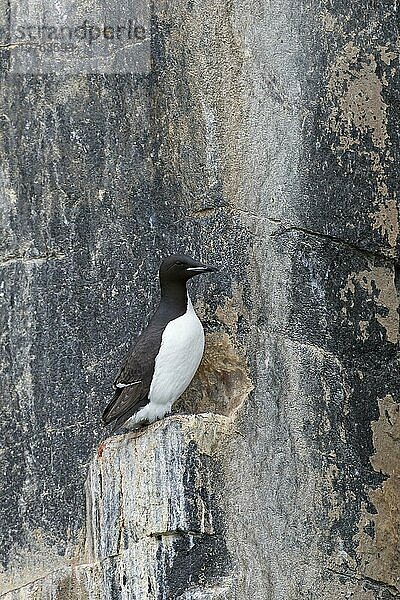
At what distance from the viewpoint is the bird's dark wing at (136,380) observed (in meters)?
6.12

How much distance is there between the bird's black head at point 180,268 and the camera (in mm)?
6180

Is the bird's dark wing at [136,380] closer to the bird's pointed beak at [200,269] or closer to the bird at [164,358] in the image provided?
the bird at [164,358]

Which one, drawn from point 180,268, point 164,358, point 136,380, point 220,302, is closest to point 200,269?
point 180,268

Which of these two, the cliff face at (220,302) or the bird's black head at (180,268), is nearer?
the cliff face at (220,302)

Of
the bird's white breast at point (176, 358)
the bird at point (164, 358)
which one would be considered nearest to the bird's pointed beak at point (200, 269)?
the bird at point (164, 358)

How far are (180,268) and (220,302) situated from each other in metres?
0.29

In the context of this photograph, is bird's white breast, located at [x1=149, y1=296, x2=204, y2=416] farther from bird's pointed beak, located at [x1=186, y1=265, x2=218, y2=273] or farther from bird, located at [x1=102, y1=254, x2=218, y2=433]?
bird's pointed beak, located at [x1=186, y1=265, x2=218, y2=273]

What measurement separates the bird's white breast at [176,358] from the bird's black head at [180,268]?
0.14 metres

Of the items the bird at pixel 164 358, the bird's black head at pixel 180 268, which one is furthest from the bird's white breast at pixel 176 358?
the bird's black head at pixel 180 268

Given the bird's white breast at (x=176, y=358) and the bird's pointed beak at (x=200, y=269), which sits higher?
the bird's pointed beak at (x=200, y=269)

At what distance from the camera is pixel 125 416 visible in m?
6.14

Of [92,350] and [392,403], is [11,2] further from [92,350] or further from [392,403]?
[392,403]

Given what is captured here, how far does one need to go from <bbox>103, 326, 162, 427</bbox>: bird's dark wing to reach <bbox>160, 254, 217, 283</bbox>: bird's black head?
216 mm

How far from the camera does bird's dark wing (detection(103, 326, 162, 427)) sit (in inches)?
241
